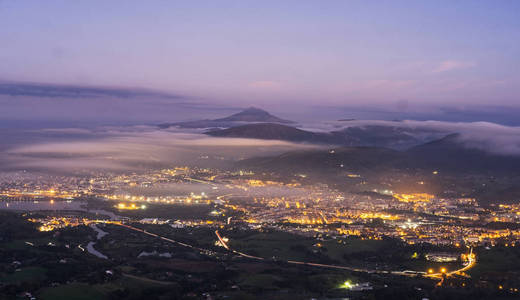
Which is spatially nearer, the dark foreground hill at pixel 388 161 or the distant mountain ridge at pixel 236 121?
the dark foreground hill at pixel 388 161

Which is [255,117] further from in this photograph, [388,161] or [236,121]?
[388,161]

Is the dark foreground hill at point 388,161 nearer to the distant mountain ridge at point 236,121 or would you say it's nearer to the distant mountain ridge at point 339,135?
the distant mountain ridge at point 339,135

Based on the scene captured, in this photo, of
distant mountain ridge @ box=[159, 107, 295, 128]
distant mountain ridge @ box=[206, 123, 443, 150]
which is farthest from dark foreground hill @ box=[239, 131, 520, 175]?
distant mountain ridge @ box=[159, 107, 295, 128]

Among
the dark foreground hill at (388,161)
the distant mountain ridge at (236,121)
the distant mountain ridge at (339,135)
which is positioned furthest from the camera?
the distant mountain ridge at (236,121)

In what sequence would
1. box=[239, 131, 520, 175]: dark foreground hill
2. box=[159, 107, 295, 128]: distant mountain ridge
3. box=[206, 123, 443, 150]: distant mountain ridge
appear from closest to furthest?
1. box=[239, 131, 520, 175]: dark foreground hill
2. box=[206, 123, 443, 150]: distant mountain ridge
3. box=[159, 107, 295, 128]: distant mountain ridge

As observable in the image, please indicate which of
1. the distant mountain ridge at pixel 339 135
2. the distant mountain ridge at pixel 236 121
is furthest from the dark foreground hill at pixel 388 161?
the distant mountain ridge at pixel 236 121

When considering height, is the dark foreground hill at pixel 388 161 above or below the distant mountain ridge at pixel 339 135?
below

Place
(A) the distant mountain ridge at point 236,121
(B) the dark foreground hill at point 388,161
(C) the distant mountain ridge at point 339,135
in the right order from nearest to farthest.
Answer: (B) the dark foreground hill at point 388,161 < (C) the distant mountain ridge at point 339,135 < (A) the distant mountain ridge at point 236,121

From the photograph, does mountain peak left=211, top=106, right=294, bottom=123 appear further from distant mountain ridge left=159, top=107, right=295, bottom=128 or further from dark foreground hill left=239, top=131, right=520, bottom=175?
dark foreground hill left=239, top=131, right=520, bottom=175

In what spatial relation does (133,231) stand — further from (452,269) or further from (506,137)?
(506,137)
